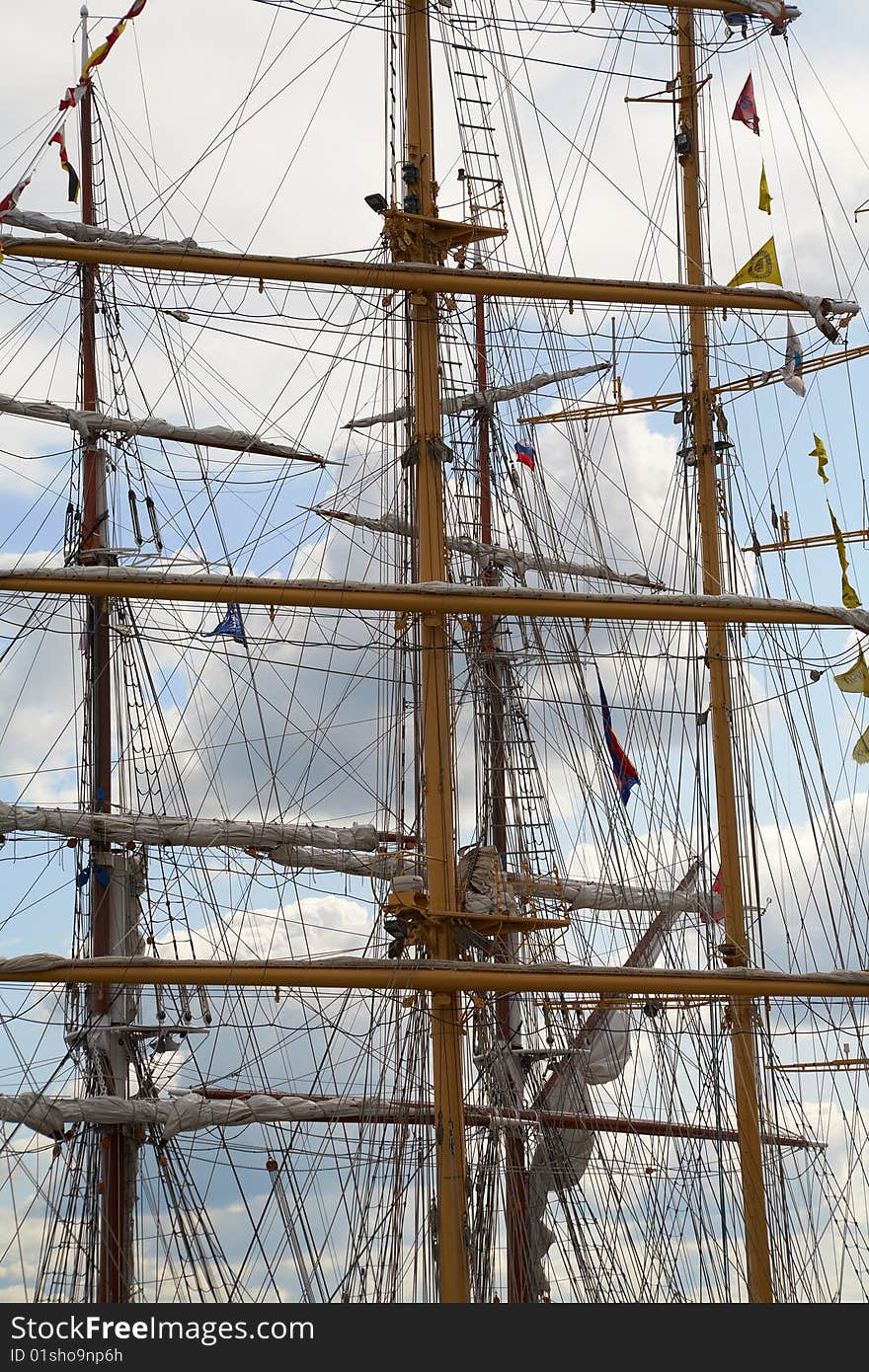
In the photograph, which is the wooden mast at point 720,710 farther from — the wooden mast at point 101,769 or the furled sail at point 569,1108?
the wooden mast at point 101,769

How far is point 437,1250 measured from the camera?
27.2 meters

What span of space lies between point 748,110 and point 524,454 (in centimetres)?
655

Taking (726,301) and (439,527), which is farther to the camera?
(726,301)

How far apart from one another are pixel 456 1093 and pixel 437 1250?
1938 mm

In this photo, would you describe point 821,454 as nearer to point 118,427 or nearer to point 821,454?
point 821,454

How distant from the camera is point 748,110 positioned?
35062mm

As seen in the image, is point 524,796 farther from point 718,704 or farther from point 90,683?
point 90,683

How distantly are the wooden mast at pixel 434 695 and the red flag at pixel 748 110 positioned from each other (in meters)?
5.81

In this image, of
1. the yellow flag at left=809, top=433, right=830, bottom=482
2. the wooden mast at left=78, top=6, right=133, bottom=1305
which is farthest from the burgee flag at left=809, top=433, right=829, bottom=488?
the wooden mast at left=78, top=6, right=133, bottom=1305

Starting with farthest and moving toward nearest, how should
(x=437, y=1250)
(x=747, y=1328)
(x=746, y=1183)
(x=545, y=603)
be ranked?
1. (x=746, y=1183)
2. (x=545, y=603)
3. (x=437, y=1250)
4. (x=747, y=1328)

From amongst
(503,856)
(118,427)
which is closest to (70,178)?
(118,427)

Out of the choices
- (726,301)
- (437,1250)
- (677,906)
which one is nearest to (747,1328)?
(437,1250)

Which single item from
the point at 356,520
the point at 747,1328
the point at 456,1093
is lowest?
the point at 747,1328

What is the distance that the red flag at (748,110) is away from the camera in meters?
35.0
